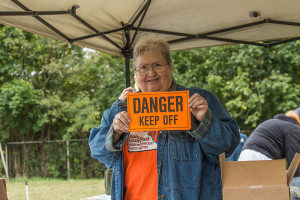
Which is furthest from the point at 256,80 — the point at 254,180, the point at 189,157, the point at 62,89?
the point at 189,157

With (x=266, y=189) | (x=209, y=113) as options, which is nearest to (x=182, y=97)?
(x=209, y=113)

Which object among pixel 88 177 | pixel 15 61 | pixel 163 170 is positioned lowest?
pixel 88 177

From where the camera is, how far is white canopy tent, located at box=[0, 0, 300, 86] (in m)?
2.77

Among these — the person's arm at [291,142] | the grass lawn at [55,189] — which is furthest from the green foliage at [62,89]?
the person's arm at [291,142]

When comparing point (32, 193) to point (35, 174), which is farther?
point (35, 174)

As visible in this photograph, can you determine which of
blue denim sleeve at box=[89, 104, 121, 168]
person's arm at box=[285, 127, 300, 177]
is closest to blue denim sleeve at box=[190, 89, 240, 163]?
blue denim sleeve at box=[89, 104, 121, 168]

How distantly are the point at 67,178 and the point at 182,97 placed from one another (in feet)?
39.1

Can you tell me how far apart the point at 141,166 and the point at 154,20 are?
173 cm

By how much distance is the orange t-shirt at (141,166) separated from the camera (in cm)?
188

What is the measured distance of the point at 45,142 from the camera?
42.7 ft

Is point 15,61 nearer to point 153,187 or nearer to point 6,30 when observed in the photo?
point 6,30

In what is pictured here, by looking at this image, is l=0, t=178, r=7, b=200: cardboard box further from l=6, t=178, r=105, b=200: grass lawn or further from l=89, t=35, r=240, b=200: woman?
l=6, t=178, r=105, b=200: grass lawn

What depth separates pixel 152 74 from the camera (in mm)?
1878

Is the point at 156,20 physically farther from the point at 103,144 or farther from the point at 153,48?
the point at 103,144
